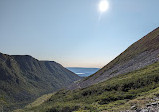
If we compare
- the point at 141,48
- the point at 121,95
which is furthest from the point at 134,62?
the point at 121,95

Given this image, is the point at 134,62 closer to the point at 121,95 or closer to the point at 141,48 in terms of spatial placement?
the point at 141,48

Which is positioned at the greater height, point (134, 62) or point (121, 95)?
point (134, 62)

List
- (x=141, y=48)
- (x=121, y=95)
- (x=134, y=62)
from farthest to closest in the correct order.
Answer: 1. (x=141, y=48)
2. (x=134, y=62)
3. (x=121, y=95)

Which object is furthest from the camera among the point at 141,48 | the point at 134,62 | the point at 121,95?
the point at 141,48

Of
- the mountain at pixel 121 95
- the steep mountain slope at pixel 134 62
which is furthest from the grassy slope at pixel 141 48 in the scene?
the mountain at pixel 121 95

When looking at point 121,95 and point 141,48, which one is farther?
point 141,48

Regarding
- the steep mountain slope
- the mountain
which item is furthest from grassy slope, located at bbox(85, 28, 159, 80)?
the mountain

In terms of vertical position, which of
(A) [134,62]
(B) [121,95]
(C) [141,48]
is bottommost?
(B) [121,95]

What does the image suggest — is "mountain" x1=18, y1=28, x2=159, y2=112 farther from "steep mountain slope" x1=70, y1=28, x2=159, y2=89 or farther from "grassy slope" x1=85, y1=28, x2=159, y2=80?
"grassy slope" x1=85, y1=28, x2=159, y2=80

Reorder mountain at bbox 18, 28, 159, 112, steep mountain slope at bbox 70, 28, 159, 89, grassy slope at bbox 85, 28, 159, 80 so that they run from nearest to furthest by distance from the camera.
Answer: mountain at bbox 18, 28, 159, 112 < steep mountain slope at bbox 70, 28, 159, 89 < grassy slope at bbox 85, 28, 159, 80

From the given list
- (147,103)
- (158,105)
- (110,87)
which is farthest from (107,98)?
(158,105)

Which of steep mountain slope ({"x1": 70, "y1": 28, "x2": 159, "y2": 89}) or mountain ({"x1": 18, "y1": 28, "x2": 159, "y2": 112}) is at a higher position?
steep mountain slope ({"x1": 70, "y1": 28, "x2": 159, "y2": 89})

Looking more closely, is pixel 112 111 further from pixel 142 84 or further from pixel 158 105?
pixel 142 84

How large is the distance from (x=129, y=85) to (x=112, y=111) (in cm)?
1168
